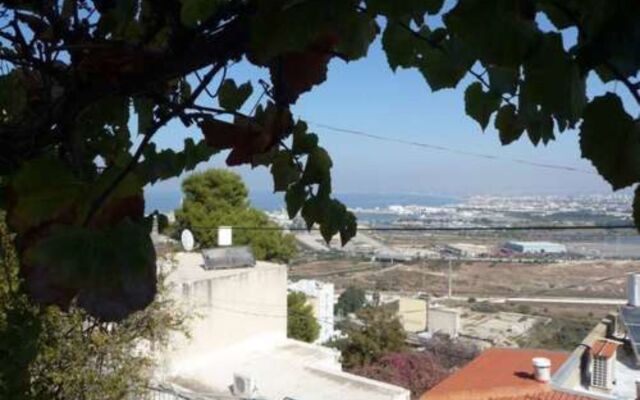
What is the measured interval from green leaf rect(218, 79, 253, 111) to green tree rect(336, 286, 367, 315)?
22984 millimetres

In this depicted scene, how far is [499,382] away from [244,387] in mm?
3148

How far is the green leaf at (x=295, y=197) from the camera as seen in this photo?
90 centimetres

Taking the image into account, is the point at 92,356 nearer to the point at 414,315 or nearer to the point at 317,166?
the point at 317,166

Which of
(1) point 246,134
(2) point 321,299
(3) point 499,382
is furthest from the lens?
(2) point 321,299

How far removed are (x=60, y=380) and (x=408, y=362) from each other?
872 centimetres

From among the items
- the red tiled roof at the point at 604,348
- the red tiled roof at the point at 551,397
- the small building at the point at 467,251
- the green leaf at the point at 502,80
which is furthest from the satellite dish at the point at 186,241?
the green leaf at the point at 502,80

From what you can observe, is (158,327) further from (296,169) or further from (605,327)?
(605,327)

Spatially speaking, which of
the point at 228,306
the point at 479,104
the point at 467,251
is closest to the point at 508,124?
the point at 479,104

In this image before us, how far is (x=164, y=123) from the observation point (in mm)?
695

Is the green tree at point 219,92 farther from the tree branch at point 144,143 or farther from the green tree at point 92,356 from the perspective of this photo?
the green tree at point 92,356

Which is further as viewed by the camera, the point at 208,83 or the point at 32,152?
the point at 32,152

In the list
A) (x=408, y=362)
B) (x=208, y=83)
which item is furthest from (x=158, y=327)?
(x=408, y=362)

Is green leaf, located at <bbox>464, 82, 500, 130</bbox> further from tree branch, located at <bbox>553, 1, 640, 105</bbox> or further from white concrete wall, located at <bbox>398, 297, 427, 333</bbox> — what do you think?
white concrete wall, located at <bbox>398, 297, 427, 333</bbox>

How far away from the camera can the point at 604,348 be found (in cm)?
773
